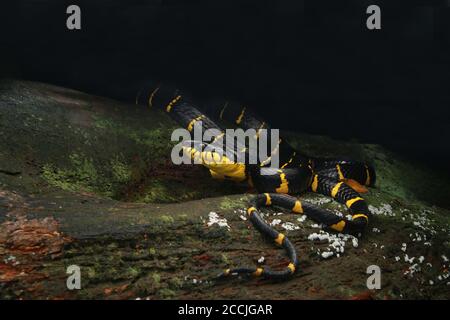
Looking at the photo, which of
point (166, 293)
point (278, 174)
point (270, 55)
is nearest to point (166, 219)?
point (166, 293)

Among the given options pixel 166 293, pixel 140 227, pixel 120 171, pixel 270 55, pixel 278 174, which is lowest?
pixel 166 293

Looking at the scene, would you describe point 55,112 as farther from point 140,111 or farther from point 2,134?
point 140,111

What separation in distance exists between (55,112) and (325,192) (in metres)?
3.58

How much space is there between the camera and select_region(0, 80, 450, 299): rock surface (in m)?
3.11

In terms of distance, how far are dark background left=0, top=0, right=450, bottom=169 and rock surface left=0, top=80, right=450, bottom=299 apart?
117 centimetres

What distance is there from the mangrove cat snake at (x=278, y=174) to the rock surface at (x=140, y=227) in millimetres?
126

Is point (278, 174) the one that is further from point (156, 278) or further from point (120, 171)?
point (156, 278)

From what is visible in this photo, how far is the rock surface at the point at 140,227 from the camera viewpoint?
3.11 meters

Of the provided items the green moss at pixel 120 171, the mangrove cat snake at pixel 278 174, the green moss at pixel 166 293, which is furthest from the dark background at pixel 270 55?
the green moss at pixel 166 293

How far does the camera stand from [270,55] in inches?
265

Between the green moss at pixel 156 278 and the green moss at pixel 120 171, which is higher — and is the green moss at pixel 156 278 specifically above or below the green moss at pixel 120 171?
below

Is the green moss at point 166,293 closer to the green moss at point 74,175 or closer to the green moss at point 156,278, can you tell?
the green moss at point 156,278

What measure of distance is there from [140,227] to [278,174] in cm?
227

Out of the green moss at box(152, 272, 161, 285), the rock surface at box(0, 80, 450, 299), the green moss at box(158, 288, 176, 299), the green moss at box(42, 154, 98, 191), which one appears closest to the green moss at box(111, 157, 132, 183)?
the rock surface at box(0, 80, 450, 299)
